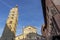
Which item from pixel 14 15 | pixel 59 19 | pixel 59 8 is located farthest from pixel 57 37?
pixel 14 15

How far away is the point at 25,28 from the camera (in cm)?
4950

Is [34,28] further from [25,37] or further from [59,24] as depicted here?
[59,24]

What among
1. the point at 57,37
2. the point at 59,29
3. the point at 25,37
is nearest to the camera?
the point at 57,37

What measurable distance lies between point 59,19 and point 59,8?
2.12 ft

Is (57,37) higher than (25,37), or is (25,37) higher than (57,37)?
(25,37)

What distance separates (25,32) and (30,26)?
2.81m

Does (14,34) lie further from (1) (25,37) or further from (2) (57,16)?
(2) (57,16)

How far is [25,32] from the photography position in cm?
Result: 4856

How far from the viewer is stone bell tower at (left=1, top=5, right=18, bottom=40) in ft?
163

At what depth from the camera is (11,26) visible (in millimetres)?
→ 51688

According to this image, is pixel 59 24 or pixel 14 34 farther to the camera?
pixel 14 34

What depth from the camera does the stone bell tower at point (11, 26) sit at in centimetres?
4956

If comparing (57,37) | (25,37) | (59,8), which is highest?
(25,37)

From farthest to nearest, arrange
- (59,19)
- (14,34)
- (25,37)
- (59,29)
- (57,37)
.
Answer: (14,34) → (25,37) → (59,19) → (59,29) → (57,37)
